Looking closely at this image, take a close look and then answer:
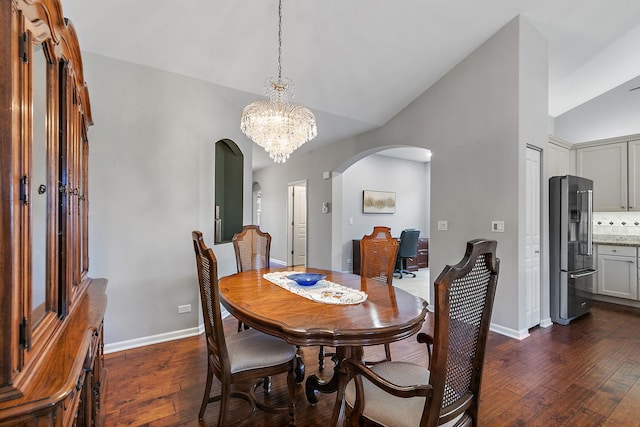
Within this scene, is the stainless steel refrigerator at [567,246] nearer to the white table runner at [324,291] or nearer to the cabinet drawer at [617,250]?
the cabinet drawer at [617,250]

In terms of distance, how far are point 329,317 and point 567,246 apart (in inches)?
132

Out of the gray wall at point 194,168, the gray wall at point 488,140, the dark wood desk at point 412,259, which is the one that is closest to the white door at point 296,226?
the dark wood desk at point 412,259

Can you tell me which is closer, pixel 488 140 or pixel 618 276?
pixel 488 140

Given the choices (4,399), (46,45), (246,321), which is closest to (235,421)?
(246,321)

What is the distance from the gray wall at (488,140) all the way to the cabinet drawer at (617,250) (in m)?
1.56

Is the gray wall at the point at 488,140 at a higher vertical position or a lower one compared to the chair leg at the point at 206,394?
higher

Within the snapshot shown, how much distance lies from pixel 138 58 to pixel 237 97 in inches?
40.1

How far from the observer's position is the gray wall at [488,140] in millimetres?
3205

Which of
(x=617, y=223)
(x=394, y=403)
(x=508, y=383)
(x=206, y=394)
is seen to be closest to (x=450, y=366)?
(x=394, y=403)

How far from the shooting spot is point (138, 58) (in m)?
2.85

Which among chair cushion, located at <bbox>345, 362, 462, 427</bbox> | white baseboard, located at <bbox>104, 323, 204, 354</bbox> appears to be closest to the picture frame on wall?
white baseboard, located at <bbox>104, 323, 204, 354</bbox>

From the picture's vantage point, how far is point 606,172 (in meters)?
4.51

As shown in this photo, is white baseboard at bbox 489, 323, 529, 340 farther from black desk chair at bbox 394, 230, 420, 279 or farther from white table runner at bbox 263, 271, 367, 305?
black desk chair at bbox 394, 230, 420, 279

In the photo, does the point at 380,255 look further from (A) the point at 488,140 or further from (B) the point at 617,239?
(B) the point at 617,239
